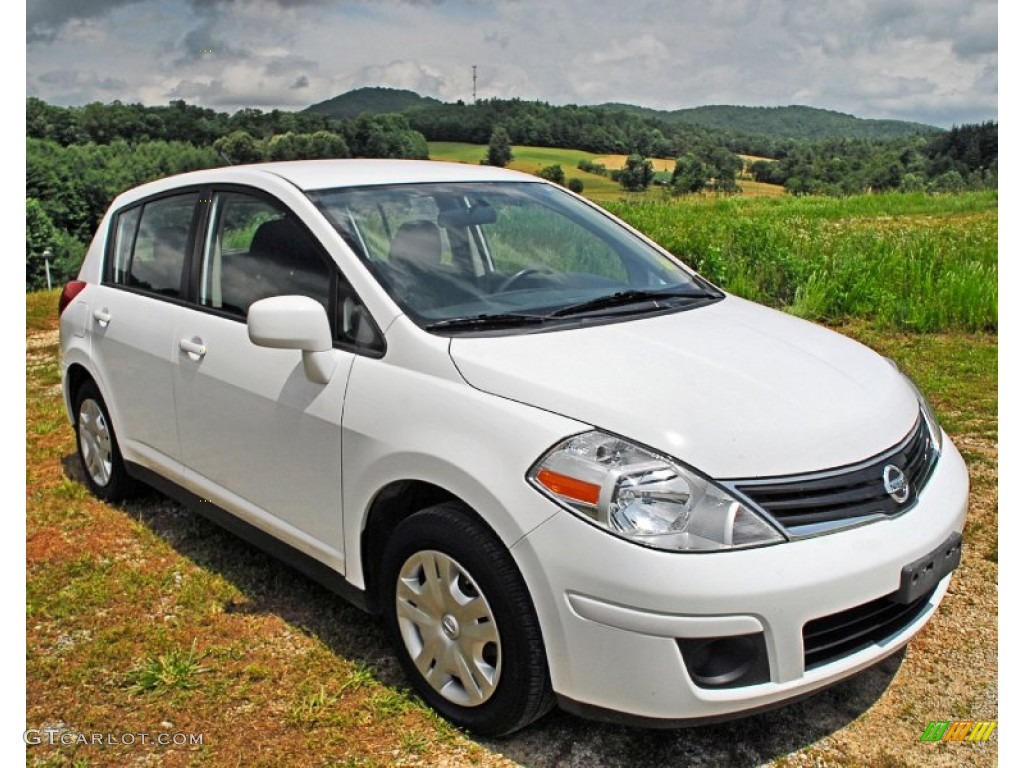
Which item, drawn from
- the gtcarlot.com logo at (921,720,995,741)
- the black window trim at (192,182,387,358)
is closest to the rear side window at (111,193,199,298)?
the black window trim at (192,182,387,358)

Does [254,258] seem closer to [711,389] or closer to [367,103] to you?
[711,389]

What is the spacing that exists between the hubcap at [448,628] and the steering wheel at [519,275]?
1.09 m

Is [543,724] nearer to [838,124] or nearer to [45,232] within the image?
[45,232]

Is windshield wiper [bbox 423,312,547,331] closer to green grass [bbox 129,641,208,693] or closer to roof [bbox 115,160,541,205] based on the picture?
roof [bbox 115,160,541,205]

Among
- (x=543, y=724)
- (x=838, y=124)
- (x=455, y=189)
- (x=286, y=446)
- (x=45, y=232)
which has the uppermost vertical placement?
(x=838, y=124)

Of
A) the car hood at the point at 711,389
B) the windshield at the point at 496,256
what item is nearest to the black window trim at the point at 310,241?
the windshield at the point at 496,256

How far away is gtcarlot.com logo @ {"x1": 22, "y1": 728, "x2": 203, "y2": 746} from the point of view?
293 centimetres

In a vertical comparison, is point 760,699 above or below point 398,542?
below

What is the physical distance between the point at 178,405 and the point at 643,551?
8.03 feet

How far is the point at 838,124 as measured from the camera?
77.5m

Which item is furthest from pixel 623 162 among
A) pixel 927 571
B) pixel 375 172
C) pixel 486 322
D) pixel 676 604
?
pixel 676 604

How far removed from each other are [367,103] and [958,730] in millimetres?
16393

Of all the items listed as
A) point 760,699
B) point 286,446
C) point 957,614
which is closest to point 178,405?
point 286,446

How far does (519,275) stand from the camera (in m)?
3.48
